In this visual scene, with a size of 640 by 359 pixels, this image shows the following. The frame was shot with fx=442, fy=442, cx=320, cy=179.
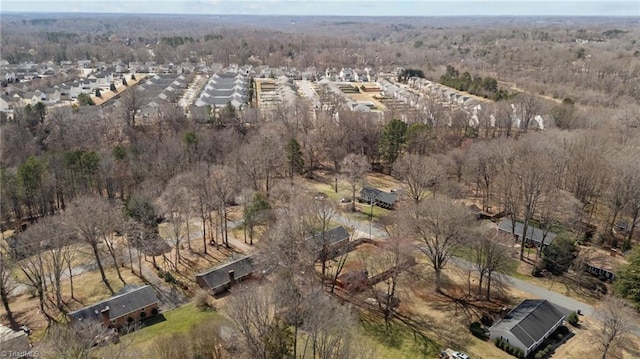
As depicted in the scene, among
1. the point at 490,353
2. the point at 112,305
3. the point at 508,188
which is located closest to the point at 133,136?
the point at 112,305

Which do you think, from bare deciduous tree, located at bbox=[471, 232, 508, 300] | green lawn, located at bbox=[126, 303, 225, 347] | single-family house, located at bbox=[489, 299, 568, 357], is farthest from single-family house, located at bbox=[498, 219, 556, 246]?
green lawn, located at bbox=[126, 303, 225, 347]

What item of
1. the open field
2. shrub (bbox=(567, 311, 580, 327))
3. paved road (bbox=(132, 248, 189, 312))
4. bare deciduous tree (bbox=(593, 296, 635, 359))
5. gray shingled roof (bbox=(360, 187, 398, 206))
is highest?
bare deciduous tree (bbox=(593, 296, 635, 359))

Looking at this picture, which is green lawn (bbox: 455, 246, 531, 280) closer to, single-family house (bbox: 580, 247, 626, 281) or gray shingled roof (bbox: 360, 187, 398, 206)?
single-family house (bbox: 580, 247, 626, 281)

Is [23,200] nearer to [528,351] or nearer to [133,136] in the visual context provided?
[133,136]

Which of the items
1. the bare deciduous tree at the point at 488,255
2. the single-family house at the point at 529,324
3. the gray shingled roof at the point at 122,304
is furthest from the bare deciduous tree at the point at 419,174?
the gray shingled roof at the point at 122,304

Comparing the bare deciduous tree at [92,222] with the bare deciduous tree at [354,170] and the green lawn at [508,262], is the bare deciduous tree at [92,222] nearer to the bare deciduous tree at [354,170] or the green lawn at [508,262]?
the bare deciduous tree at [354,170]
